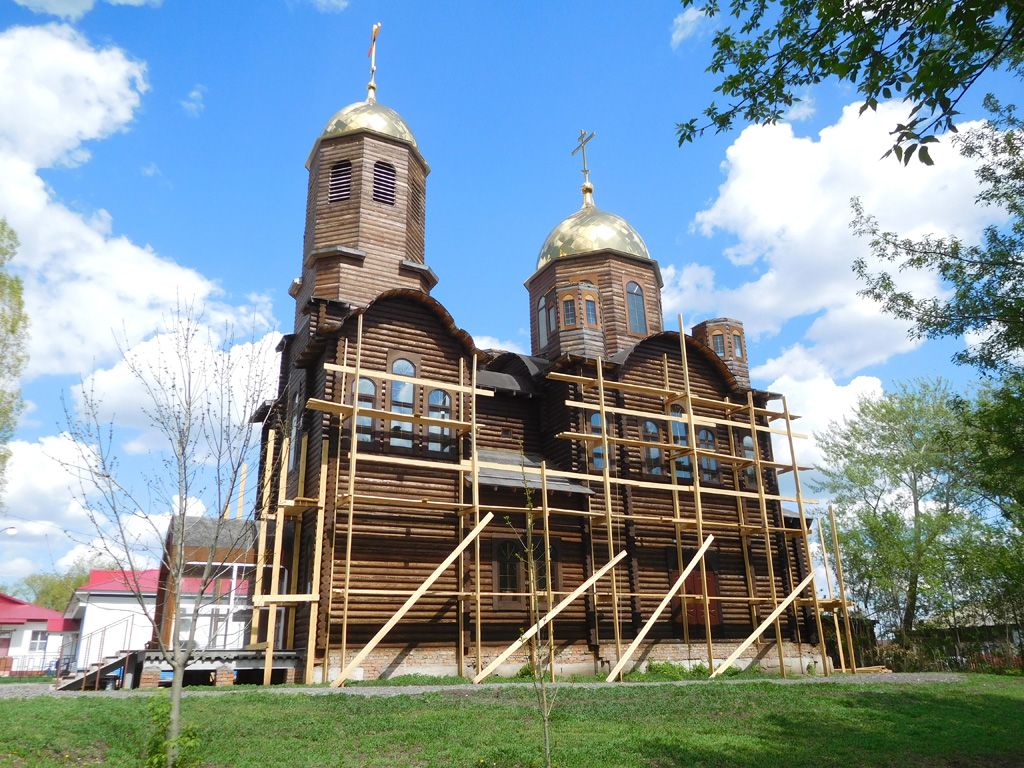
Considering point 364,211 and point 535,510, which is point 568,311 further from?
point 535,510

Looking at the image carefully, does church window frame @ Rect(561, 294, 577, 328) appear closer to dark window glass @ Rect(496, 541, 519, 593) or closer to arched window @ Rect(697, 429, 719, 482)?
arched window @ Rect(697, 429, 719, 482)

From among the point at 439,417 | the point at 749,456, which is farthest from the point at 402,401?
the point at 749,456

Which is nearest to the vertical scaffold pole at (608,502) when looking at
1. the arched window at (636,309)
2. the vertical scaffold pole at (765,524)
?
the vertical scaffold pole at (765,524)

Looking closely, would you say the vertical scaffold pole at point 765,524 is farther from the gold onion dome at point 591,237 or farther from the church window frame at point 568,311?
the gold onion dome at point 591,237

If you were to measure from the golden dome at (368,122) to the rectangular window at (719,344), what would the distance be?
11362 mm

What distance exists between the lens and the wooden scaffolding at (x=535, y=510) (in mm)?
15852

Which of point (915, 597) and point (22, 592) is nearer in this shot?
point (915, 597)

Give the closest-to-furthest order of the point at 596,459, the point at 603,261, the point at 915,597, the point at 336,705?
the point at 336,705 < the point at 596,459 < the point at 603,261 < the point at 915,597

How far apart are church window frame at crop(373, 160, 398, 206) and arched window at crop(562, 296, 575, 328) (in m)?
5.90

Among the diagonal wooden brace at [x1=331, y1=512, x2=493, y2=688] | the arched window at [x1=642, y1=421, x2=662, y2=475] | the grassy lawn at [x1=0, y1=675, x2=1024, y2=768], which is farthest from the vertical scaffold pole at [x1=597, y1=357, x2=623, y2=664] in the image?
the grassy lawn at [x1=0, y1=675, x2=1024, y2=768]

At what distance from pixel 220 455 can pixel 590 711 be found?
6.51 m

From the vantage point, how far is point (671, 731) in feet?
32.3

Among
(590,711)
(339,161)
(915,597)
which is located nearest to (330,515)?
(590,711)

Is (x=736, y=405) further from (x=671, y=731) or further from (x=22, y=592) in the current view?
(x=22, y=592)
